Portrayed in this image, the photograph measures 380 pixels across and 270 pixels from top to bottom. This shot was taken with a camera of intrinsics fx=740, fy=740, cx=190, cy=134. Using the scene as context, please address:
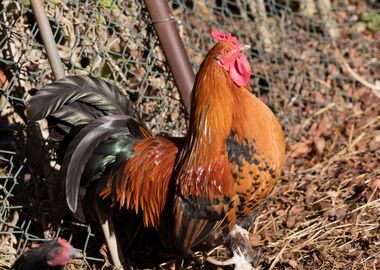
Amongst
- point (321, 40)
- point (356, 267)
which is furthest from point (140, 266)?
point (321, 40)

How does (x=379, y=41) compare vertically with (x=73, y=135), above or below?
below

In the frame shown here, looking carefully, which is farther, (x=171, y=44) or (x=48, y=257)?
(x=171, y=44)

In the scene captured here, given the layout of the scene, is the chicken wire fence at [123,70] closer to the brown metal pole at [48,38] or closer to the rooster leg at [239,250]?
the brown metal pole at [48,38]

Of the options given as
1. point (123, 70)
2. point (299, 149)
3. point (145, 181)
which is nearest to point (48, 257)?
point (145, 181)

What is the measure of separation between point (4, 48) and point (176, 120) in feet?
4.79

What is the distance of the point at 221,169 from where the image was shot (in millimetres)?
4480

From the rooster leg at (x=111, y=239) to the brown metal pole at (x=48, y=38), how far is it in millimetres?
993

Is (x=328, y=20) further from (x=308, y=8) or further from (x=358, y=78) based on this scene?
(x=358, y=78)

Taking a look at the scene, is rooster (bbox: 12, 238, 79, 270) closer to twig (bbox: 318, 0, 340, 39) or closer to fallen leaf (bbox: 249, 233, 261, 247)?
fallen leaf (bbox: 249, 233, 261, 247)

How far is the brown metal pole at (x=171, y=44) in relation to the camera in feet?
17.0

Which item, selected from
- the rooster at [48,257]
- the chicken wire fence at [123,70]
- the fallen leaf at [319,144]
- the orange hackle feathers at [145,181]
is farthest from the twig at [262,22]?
the rooster at [48,257]

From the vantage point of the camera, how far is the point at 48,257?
171 inches

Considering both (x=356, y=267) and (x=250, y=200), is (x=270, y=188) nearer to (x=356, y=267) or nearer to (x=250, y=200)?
(x=250, y=200)

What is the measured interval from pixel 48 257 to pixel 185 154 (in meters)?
1.04
